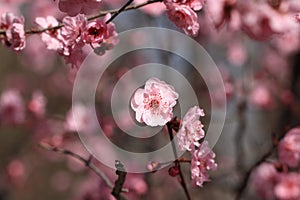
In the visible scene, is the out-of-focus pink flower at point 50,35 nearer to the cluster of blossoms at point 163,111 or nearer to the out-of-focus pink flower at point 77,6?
the out-of-focus pink flower at point 77,6

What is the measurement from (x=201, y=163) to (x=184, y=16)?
1.32 feet

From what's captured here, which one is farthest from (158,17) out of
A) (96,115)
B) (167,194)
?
(167,194)

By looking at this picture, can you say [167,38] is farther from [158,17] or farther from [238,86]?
[238,86]

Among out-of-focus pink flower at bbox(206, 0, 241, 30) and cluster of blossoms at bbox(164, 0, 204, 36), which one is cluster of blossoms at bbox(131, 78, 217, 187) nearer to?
cluster of blossoms at bbox(164, 0, 204, 36)

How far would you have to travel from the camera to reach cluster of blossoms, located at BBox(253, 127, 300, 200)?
2088 mm

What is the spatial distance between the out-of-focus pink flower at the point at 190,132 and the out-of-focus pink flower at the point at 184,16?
0.74 feet

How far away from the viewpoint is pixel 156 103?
149 centimetres

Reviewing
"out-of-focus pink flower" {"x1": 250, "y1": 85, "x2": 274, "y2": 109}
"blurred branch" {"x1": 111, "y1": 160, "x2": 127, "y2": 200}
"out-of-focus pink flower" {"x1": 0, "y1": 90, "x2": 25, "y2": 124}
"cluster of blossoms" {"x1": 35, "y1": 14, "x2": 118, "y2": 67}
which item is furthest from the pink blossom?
"out-of-focus pink flower" {"x1": 250, "y1": 85, "x2": 274, "y2": 109}

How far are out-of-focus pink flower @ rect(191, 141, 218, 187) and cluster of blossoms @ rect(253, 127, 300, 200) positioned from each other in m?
0.59

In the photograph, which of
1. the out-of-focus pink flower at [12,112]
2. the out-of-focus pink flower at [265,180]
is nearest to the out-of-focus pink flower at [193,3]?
the out-of-focus pink flower at [265,180]

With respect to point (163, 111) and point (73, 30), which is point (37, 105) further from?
point (163, 111)

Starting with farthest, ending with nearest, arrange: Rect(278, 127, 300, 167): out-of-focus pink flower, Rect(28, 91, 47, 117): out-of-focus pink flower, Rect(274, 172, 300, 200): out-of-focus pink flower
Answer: Rect(28, 91, 47, 117): out-of-focus pink flower
Rect(274, 172, 300, 200): out-of-focus pink flower
Rect(278, 127, 300, 167): out-of-focus pink flower

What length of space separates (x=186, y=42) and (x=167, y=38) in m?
0.11

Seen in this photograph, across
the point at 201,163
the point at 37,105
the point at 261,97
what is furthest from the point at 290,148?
the point at 261,97
